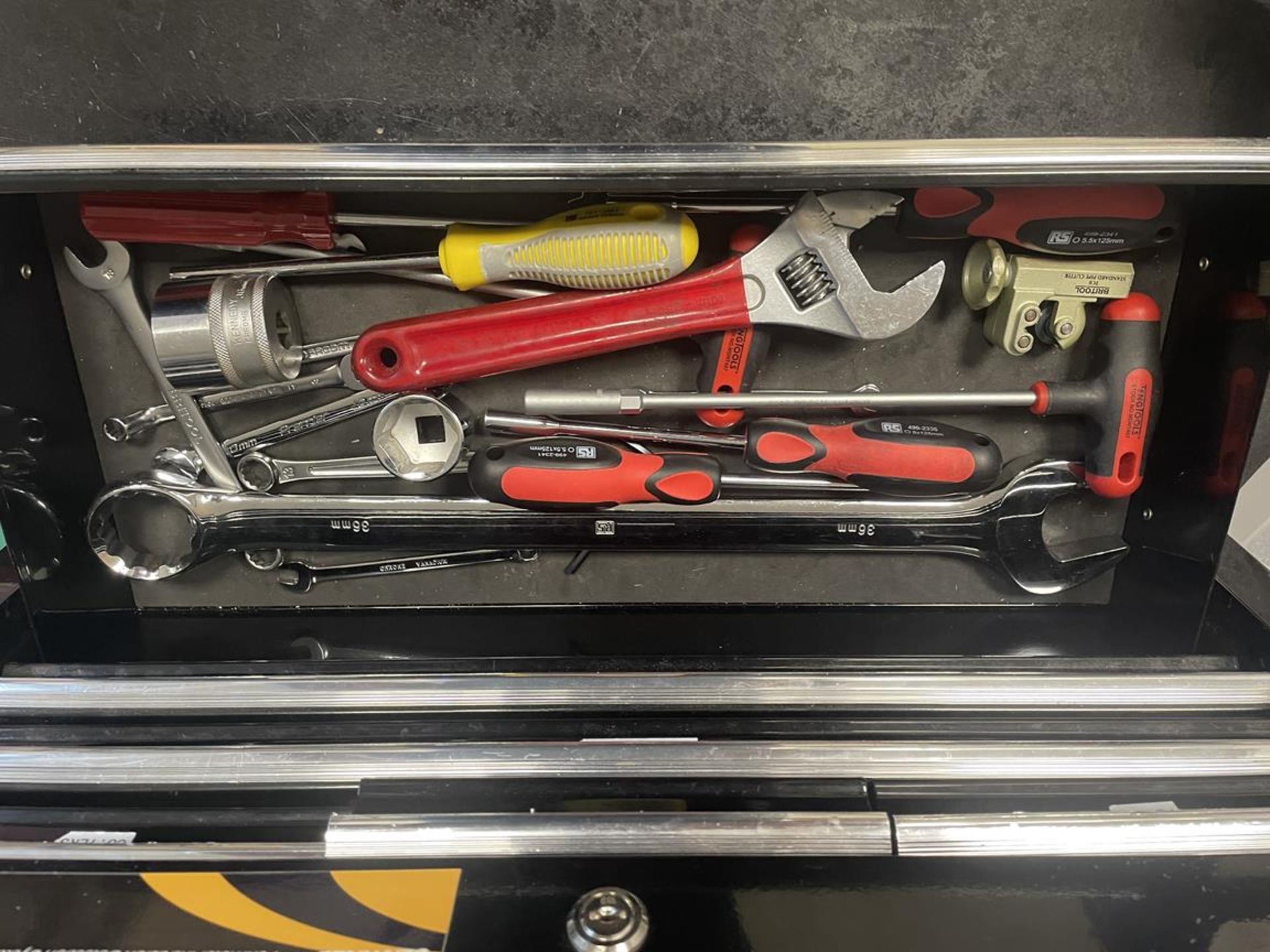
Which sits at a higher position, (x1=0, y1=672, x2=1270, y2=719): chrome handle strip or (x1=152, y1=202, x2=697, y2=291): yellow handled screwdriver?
(x1=152, y1=202, x2=697, y2=291): yellow handled screwdriver

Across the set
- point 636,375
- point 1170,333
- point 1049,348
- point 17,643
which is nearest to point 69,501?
point 17,643

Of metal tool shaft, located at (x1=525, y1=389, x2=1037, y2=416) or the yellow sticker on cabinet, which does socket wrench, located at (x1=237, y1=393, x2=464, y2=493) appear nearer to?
metal tool shaft, located at (x1=525, y1=389, x2=1037, y2=416)

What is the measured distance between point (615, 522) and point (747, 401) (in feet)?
0.66

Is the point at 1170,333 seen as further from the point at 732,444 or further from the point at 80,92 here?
the point at 80,92

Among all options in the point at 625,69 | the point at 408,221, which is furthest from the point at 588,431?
the point at 625,69

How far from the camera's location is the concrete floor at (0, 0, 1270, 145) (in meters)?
0.58

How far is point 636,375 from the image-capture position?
0.93 metres

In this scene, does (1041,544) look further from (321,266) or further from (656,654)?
(321,266)

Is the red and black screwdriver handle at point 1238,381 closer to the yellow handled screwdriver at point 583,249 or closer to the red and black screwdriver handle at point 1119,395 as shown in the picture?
the red and black screwdriver handle at point 1119,395

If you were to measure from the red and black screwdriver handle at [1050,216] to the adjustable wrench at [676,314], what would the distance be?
1.7 inches

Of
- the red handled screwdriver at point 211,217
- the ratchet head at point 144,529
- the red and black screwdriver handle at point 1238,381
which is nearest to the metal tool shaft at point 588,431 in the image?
the red handled screwdriver at point 211,217

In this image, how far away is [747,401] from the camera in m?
0.84

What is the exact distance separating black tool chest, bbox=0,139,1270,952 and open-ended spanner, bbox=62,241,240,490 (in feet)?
0.10

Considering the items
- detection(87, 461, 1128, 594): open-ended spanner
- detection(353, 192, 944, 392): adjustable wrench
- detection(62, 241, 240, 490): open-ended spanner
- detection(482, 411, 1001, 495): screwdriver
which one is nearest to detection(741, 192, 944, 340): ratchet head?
detection(353, 192, 944, 392): adjustable wrench
